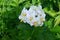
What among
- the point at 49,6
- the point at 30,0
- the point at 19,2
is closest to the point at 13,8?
the point at 19,2

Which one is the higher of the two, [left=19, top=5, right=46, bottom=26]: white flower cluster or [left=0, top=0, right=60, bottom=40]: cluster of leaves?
[left=19, top=5, right=46, bottom=26]: white flower cluster

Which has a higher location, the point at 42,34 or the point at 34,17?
the point at 34,17

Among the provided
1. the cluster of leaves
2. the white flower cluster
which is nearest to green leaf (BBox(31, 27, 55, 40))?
the cluster of leaves

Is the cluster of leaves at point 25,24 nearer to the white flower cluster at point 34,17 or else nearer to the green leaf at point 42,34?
the green leaf at point 42,34

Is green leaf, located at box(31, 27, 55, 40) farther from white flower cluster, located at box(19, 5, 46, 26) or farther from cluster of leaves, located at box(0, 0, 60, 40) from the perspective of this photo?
white flower cluster, located at box(19, 5, 46, 26)

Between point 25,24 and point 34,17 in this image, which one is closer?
point 34,17

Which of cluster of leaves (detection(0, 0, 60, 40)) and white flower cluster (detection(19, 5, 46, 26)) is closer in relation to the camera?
white flower cluster (detection(19, 5, 46, 26))

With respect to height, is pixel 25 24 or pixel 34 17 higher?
pixel 34 17

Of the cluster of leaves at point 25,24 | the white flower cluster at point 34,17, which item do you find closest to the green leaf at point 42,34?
the cluster of leaves at point 25,24

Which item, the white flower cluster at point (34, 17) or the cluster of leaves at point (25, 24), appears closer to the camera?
the white flower cluster at point (34, 17)
